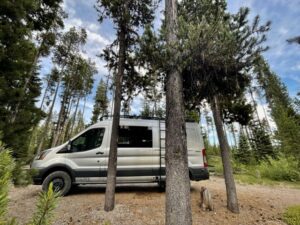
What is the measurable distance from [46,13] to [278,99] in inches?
1026

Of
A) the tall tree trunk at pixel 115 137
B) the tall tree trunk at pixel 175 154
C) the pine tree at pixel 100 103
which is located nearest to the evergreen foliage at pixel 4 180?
the tall tree trunk at pixel 175 154

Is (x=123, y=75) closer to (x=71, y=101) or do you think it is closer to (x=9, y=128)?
(x=9, y=128)

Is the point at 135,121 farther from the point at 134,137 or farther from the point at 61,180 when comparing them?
the point at 61,180

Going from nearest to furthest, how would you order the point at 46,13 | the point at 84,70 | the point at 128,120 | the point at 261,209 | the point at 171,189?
the point at 171,189, the point at 261,209, the point at 128,120, the point at 46,13, the point at 84,70

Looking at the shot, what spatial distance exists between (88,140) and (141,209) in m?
2.96

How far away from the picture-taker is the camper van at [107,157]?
5949 millimetres

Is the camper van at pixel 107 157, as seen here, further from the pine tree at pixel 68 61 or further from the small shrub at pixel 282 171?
the pine tree at pixel 68 61

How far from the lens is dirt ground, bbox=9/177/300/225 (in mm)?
4332

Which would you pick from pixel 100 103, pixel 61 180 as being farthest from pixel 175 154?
pixel 100 103

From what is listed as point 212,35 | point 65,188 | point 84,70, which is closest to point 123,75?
point 212,35

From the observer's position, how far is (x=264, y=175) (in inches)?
435

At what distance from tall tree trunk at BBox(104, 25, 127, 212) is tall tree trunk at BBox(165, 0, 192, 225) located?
1.79 metres

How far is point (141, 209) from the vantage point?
4898 mm

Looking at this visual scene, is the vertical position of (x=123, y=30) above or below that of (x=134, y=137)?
above
